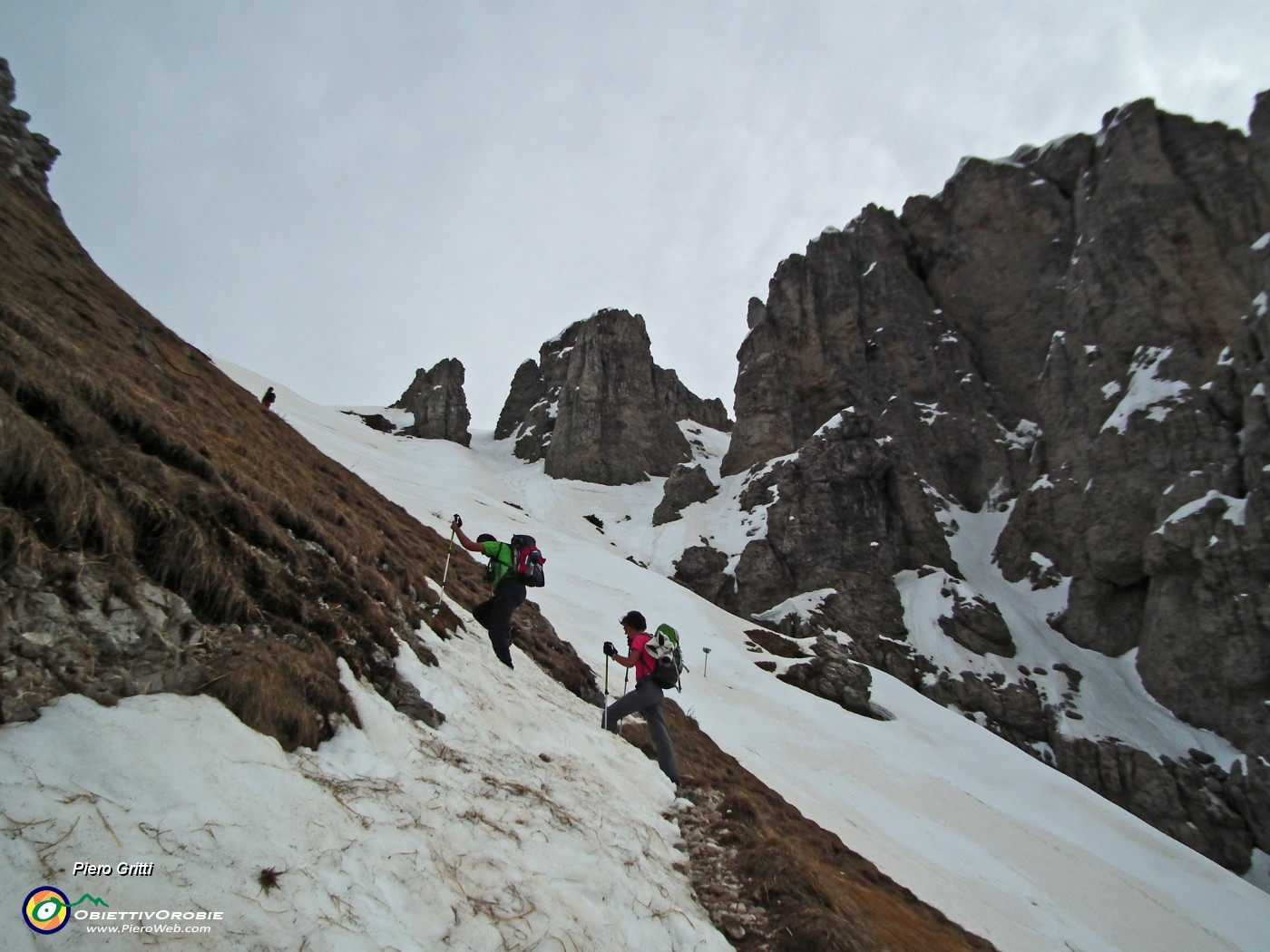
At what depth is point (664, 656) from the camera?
29.8 ft

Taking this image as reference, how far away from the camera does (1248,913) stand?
19.5 m

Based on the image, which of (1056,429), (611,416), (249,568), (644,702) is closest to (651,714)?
(644,702)

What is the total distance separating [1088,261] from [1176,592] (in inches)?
1525

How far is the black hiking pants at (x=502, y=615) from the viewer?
9.73 metres

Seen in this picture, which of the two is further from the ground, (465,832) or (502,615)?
(502,615)

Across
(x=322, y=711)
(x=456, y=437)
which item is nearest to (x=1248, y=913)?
(x=322, y=711)

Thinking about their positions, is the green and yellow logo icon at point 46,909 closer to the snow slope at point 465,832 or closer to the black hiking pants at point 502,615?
the snow slope at point 465,832

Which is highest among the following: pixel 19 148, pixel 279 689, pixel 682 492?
pixel 682 492

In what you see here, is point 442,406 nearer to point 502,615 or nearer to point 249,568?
point 502,615

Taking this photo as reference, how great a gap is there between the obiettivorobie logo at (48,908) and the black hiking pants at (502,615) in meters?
7.38

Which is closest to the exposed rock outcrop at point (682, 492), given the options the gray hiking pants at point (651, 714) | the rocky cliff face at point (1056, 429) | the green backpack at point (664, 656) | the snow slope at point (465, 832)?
the rocky cliff face at point (1056, 429)

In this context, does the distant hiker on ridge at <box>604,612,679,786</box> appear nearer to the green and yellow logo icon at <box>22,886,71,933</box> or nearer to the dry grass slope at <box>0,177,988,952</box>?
the dry grass slope at <box>0,177,988,952</box>

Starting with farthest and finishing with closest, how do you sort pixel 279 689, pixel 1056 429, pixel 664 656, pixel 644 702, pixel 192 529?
pixel 1056 429
pixel 664 656
pixel 644 702
pixel 192 529
pixel 279 689

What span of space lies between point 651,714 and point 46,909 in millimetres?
7062
